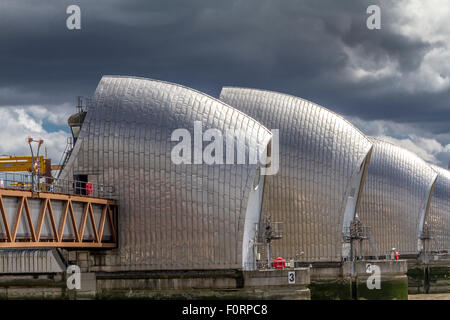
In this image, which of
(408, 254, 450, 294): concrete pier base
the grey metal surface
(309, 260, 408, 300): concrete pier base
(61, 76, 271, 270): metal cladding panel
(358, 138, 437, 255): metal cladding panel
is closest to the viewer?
(61, 76, 271, 270): metal cladding panel

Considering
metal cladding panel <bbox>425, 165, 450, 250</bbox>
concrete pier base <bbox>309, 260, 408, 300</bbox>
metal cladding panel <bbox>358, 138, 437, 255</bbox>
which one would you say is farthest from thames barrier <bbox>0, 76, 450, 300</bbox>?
metal cladding panel <bbox>425, 165, 450, 250</bbox>

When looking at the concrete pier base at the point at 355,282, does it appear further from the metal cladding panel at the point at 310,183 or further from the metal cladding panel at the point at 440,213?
the metal cladding panel at the point at 440,213

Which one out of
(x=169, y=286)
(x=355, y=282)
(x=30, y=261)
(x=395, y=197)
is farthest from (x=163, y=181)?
(x=395, y=197)

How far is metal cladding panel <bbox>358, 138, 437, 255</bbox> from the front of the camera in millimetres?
104438

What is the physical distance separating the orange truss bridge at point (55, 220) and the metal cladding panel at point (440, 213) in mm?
55707

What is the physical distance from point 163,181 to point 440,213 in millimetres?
57964

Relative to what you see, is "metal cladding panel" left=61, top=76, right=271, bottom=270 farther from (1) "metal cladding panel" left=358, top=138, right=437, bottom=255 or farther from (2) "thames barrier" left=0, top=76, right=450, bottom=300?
(1) "metal cladding panel" left=358, top=138, right=437, bottom=255

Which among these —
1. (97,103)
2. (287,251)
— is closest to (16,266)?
(97,103)

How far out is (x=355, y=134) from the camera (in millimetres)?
94125

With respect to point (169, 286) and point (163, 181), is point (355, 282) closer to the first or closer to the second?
point (169, 286)

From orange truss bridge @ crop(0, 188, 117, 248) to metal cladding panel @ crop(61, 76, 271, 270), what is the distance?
2.32 metres

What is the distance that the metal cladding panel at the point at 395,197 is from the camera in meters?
104

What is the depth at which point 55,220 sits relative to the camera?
221 feet
